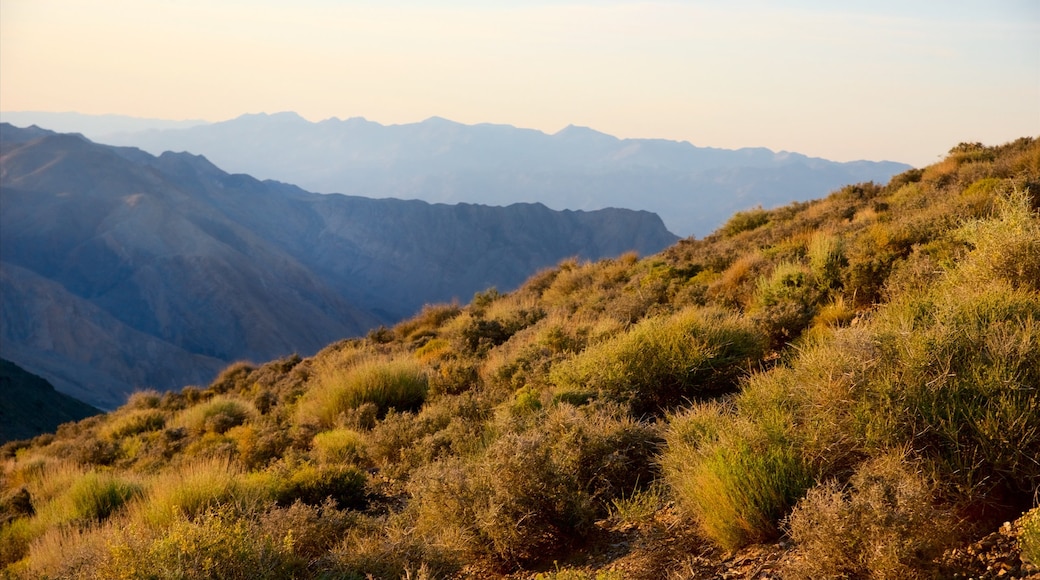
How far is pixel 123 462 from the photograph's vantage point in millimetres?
11492

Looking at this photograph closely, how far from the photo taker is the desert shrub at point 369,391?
1037cm

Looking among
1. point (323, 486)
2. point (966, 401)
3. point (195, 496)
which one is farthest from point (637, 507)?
point (195, 496)

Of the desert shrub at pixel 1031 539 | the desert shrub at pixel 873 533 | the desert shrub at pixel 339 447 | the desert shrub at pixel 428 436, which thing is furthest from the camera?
the desert shrub at pixel 339 447

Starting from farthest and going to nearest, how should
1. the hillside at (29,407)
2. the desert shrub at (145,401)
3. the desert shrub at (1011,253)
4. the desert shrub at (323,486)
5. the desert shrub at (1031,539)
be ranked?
the hillside at (29,407) < the desert shrub at (145,401) < the desert shrub at (323,486) < the desert shrub at (1011,253) < the desert shrub at (1031,539)

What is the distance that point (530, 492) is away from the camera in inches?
174

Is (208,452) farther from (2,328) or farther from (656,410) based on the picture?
(2,328)

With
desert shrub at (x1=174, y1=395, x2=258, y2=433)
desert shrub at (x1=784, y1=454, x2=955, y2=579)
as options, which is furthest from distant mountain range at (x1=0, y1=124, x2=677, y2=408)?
desert shrub at (x1=784, y1=454, x2=955, y2=579)

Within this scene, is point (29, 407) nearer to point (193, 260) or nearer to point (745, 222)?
point (745, 222)

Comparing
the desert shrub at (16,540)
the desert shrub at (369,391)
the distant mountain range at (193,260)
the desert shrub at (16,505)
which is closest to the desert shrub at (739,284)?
the desert shrub at (369,391)

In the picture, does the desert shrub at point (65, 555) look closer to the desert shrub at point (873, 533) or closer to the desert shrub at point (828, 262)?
the desert shrub at point (873, 533)

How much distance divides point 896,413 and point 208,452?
9.57m

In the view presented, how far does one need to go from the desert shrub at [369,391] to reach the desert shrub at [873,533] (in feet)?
24.9

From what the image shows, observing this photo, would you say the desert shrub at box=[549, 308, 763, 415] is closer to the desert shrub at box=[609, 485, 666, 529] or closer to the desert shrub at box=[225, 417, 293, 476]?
the desert shrub at box=[609, 485, 666, 529]

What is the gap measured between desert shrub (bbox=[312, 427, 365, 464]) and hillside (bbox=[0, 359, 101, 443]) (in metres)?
42.7
